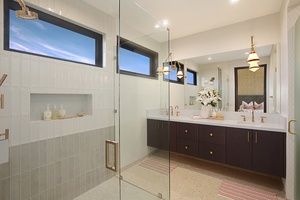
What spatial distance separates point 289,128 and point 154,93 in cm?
212

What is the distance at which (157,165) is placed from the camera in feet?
9.12

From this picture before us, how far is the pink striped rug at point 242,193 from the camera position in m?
1.98

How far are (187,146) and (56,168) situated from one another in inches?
83.9

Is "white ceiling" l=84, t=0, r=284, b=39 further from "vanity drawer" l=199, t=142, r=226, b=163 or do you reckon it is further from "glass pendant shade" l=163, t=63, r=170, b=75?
"vanity drawer" l=199, t=142, r=226, b=163

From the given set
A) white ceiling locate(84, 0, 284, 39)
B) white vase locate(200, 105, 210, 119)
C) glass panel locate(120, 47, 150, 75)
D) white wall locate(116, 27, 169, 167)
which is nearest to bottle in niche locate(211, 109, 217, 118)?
white vase locate(200, 105, 210, 119)

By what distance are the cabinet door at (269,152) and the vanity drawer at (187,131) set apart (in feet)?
2.94

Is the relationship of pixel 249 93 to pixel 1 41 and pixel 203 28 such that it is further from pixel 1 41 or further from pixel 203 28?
pixel 1 41

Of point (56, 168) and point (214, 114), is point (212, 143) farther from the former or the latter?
point (56, 168)

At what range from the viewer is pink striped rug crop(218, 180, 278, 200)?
1980 mm

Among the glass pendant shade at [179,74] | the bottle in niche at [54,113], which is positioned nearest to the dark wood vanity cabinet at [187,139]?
the glass pendant shade at [179,74]

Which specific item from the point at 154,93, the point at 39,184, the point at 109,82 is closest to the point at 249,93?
the point at 154,93

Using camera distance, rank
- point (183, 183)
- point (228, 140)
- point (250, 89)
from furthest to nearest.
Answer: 1. point (250, 89)
2. point (228, 140)
3. point (183, 183)

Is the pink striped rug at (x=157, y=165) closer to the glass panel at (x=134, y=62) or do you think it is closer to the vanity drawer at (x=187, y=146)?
the vanity drawer at (x=187, y=146)

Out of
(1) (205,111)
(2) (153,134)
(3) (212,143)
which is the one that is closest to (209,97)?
(1) (205,111)
